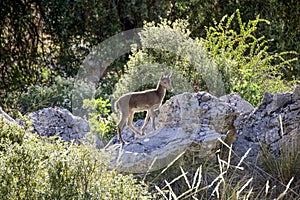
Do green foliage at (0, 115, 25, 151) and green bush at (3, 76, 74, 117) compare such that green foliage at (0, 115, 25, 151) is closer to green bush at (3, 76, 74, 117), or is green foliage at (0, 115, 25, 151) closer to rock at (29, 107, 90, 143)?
rock at (29, 107, 90, 143)

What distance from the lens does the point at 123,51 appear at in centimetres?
877

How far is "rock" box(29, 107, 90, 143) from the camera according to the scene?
4977 mm

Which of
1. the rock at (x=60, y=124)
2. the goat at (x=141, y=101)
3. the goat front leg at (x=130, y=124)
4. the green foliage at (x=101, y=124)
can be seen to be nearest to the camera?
the goat at (x=141, y=101)

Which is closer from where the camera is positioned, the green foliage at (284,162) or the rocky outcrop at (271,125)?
the green foliage at (284,162)

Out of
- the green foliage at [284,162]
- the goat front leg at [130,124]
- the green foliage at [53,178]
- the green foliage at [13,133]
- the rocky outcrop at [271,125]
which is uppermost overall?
the green foliage at [13,133]

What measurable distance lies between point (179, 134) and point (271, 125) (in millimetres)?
721

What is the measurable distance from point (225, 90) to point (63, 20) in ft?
11.3

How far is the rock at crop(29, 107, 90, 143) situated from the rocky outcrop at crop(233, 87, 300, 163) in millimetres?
1197

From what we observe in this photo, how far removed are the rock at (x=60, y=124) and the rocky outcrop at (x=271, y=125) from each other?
1.20m

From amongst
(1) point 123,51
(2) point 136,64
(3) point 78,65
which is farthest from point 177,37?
(3) point 78,65

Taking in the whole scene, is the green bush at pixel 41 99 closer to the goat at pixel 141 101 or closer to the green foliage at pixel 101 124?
the green foliage at pixel 101 124

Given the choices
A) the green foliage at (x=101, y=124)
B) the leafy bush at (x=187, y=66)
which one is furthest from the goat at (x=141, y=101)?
the leafy bush at (x=187, y=66)

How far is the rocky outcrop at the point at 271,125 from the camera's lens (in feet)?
15.3

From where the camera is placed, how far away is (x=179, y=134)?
14.7 ft
